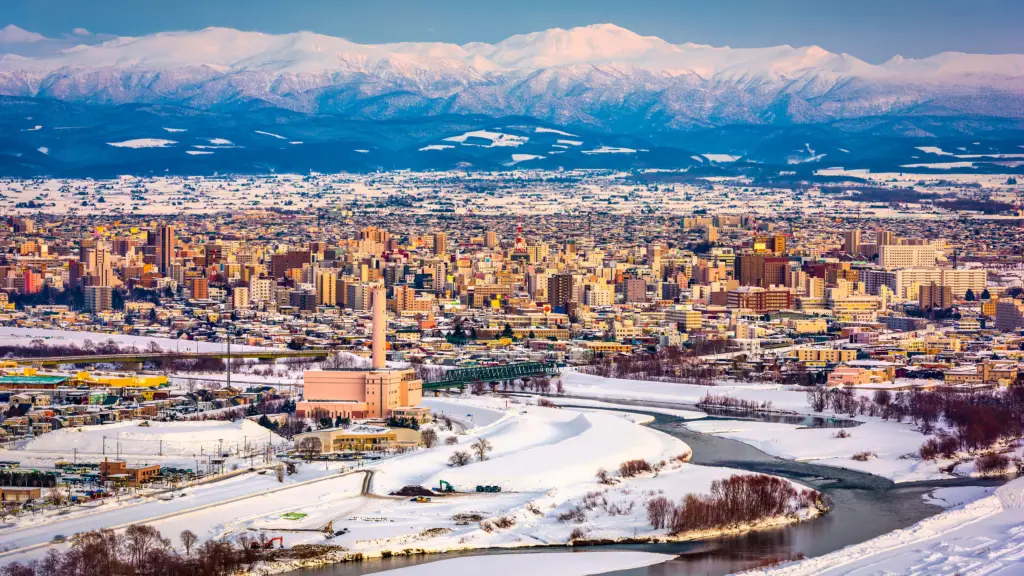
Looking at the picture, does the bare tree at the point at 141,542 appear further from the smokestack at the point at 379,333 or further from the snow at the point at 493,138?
the snow at the point at 493,138

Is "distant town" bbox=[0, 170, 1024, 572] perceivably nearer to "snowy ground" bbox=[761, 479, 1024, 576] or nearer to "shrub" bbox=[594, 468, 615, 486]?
"shrub" bbox=[594, 468, 615, 486]

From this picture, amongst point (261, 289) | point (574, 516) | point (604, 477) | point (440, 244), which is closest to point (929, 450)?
point (604, 477)

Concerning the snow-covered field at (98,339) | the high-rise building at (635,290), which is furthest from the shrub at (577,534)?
the high-rise building at (635,290)

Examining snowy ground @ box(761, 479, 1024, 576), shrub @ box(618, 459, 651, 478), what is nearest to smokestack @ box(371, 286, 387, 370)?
shrub @ box(618, 459, 651, 478)

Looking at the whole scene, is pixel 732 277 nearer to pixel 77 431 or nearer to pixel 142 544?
pixel 77 431

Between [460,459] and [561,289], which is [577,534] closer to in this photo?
[460,459]

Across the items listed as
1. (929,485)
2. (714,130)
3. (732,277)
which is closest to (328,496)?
(929,485)
